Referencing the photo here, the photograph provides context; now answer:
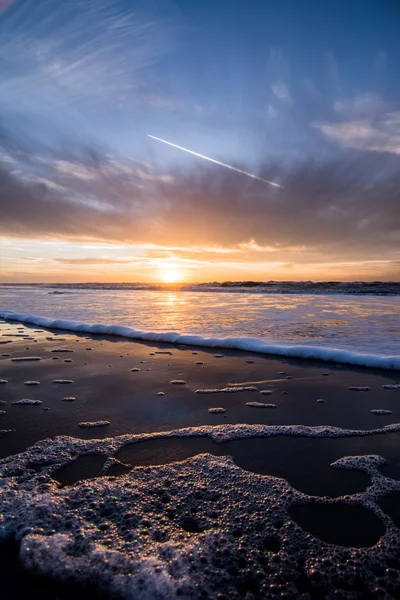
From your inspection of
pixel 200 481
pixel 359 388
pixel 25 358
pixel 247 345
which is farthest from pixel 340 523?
pixel 25 358

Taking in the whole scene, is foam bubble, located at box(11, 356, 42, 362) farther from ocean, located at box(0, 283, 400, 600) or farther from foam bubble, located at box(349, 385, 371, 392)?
foam bubble, located at box(349, 385, 371, 392)

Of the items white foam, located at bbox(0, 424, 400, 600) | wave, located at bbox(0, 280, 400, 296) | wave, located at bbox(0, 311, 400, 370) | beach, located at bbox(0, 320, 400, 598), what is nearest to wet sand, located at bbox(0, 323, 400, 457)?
beach, located at bbox(0, 320, 400, 598)

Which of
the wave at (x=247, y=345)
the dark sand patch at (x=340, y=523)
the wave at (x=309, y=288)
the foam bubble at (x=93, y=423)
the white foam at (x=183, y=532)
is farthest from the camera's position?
the wave at (x=309, y=288)

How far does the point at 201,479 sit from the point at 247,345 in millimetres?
4610

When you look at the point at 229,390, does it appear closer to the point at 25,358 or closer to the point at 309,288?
the point at 25,358

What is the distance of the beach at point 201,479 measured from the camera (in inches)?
68.7

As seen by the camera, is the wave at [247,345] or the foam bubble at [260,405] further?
the wave at [247,345]

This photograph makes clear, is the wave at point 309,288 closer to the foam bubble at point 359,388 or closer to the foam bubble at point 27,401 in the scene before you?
the foam bubble at point 359,388

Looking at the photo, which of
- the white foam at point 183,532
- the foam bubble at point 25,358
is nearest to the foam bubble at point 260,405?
the white foam at point 183,532

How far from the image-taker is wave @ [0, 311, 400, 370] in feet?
18.8

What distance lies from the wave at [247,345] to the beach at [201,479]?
2.78 ft

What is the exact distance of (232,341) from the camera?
7.20 metres

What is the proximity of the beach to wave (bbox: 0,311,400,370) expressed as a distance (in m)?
0.85

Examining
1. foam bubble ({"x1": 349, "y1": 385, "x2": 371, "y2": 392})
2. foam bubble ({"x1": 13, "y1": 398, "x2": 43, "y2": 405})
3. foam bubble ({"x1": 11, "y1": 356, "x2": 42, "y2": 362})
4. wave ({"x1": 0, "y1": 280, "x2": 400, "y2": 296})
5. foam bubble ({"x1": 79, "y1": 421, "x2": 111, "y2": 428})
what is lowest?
foam bubble ({"x1": 79, "y1": 421, "x2": 111, "y2": 428})
